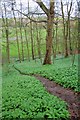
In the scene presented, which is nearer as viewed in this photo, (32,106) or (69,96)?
(32,106)

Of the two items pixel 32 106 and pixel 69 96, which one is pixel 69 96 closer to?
pixel 69 96

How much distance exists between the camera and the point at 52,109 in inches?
302

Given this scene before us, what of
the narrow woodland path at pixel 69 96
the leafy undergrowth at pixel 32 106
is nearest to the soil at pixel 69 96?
the narrow woodland path at pixel 69 96

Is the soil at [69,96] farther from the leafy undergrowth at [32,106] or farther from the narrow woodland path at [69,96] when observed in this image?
the leafy undergrowth at [32,106]

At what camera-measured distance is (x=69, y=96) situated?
9688 mm

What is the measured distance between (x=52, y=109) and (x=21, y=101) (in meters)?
1.46

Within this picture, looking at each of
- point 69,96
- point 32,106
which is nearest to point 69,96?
point 69,96

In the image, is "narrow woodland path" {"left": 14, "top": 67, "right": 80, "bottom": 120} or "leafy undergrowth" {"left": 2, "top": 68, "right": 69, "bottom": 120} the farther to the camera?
"narrow woodland path" {"left": 14, "top": 67, "right": 80, "bottom": 120}

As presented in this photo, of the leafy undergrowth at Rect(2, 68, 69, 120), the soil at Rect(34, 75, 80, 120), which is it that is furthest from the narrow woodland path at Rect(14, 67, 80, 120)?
the leafy undergrowth at Rect(2, 68, 69, 120)

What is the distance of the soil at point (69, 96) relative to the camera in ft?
25.5

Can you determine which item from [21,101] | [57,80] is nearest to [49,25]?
[57,80]

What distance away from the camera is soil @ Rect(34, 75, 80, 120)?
25.5 ft

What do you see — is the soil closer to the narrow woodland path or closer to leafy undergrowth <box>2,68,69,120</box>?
the narrow woodland path

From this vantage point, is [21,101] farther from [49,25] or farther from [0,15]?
[0,15]
